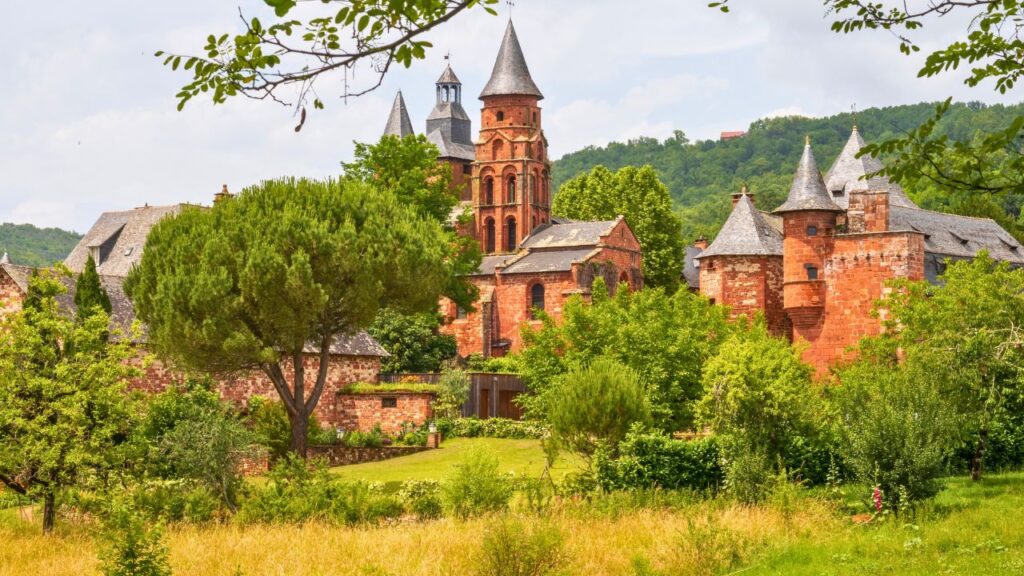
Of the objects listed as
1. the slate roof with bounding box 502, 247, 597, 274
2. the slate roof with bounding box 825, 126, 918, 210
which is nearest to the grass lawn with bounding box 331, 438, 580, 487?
the slate roof with bounding box 825, 126, 918, 210

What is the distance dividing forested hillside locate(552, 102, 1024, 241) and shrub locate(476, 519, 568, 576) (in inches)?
4208

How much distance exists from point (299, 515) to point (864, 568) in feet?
37.8

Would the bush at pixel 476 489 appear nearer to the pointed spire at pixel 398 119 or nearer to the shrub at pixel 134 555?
the shrub at pixel 134 555

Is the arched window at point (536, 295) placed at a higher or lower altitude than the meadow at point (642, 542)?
higher

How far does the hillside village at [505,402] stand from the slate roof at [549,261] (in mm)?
7064

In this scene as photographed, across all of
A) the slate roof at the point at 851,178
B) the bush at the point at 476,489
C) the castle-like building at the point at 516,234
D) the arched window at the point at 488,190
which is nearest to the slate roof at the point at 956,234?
the slate roof at the point at 851,178

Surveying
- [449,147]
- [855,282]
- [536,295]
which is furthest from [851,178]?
[449,147]

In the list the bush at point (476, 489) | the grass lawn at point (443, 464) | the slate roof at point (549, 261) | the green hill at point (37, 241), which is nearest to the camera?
the bush at point (476, 489)

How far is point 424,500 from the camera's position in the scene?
28016mm

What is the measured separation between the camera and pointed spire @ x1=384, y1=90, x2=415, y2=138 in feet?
319

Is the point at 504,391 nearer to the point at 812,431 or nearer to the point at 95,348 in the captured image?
the point at 812,431

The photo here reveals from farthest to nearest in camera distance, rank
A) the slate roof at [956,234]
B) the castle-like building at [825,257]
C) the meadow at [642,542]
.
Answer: the slate roof at [956,234] → the castle-like building at [825,257] → the meadow at [642,542]

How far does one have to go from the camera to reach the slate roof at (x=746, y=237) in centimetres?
5947

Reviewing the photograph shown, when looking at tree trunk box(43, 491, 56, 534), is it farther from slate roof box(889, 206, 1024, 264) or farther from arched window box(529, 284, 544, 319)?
arched window box(529, 284, 544, 319)
